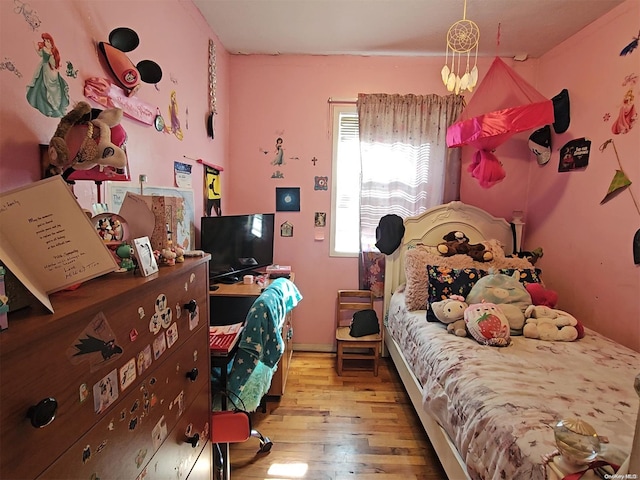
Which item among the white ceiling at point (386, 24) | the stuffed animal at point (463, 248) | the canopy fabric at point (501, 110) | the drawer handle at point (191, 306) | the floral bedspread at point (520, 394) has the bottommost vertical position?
the floral bedspread at point (520, 394)

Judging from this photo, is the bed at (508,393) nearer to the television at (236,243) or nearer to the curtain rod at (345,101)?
the television at (236,243)

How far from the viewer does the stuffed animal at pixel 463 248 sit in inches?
99.6

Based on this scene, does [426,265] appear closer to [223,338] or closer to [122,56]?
[223,338]

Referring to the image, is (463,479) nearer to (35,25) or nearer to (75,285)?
(75,285)

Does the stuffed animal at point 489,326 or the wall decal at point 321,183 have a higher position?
the wall decal at point 321,183

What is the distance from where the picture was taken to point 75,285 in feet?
2.42

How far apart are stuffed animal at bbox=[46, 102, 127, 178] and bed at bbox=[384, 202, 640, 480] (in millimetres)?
1481

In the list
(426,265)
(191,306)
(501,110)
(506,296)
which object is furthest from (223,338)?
(501,110)

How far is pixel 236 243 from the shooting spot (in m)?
2.55

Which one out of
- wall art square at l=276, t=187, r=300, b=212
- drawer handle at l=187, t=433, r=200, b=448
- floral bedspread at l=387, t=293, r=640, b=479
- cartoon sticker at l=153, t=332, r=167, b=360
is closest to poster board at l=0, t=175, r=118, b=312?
cartoon sticker at l=153, t=332, r=167, b=360

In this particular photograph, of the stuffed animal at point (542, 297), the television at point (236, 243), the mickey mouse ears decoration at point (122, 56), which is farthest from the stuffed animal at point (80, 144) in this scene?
the stuffed animal at point (542, 297)

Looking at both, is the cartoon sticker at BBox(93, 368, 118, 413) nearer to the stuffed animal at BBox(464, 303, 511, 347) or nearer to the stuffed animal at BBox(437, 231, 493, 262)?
the stuffed animal at BBox(464, 303, 511, 347)

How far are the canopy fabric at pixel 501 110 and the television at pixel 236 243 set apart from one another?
5.36 ft

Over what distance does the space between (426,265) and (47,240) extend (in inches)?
89.0
